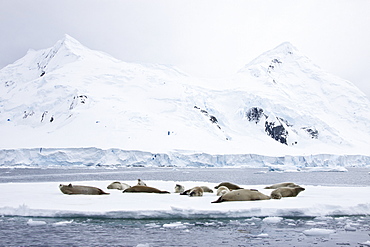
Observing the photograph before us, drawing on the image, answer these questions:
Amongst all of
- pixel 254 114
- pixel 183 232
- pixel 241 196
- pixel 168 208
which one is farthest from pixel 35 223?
pixel 254 114

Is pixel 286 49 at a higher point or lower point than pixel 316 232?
higher

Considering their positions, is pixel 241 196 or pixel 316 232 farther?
pixel 241 196

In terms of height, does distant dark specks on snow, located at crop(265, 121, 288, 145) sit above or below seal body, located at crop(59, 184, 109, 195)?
above

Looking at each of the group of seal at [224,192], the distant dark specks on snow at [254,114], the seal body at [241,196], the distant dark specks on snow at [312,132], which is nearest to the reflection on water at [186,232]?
the seal body at [241,196]

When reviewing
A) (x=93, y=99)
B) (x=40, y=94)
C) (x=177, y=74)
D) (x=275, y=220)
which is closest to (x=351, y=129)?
(x=177, y=74)

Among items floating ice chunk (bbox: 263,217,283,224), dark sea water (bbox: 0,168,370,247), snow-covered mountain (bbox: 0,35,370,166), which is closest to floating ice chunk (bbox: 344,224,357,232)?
dark sea water (bbox: 0,168,370,247)

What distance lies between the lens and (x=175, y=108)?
70938 millimetres

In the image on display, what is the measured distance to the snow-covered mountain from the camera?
59.8 meters

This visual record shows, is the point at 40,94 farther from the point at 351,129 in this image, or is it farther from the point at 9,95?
the point at 351,129

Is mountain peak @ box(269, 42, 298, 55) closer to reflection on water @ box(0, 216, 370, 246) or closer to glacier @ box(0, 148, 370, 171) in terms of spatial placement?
glacier @ box(0, 148, 370, 171)

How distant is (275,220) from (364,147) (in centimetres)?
8059

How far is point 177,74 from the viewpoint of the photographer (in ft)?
312

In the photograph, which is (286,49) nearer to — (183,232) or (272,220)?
(272,220)

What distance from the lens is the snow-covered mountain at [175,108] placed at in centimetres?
5975
